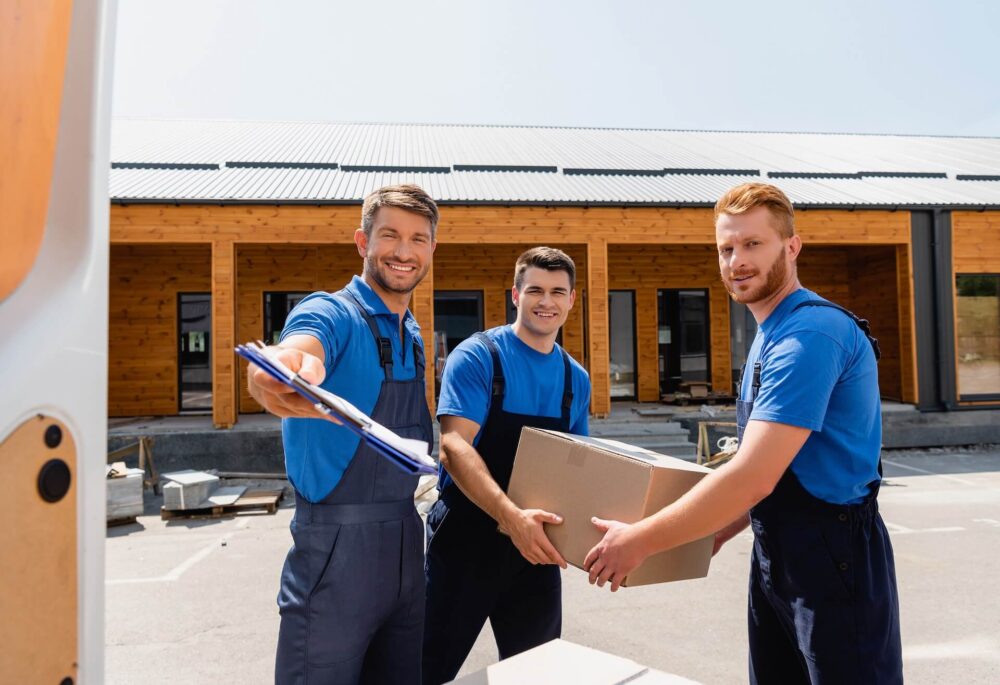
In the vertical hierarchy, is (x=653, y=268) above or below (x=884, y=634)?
above

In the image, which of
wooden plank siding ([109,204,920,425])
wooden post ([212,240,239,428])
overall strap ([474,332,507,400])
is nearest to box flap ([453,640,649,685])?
overall strap ([474,332,507,400])

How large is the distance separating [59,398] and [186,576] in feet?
16.9

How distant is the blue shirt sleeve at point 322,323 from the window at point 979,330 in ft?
46.1

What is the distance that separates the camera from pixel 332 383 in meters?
2.04

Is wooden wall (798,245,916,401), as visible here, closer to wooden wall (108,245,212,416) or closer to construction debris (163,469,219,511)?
construction debris (163,469,219,511)

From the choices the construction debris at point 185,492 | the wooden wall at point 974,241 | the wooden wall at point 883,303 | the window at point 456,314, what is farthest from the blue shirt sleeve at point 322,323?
the wooden wall at point 974,241

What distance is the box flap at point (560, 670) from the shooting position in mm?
1643

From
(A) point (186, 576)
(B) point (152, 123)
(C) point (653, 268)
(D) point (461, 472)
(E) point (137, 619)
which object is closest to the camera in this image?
(D) point (461, 472)

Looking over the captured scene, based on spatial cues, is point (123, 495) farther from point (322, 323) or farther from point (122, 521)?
point (322, 323)

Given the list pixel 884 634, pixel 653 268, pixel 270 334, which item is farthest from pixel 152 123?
pixel 884 634

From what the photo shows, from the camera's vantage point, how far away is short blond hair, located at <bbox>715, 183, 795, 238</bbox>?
2035mm

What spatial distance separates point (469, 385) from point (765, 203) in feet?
4.44

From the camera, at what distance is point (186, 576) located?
5219 mm

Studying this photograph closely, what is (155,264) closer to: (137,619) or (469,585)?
(137,619)
